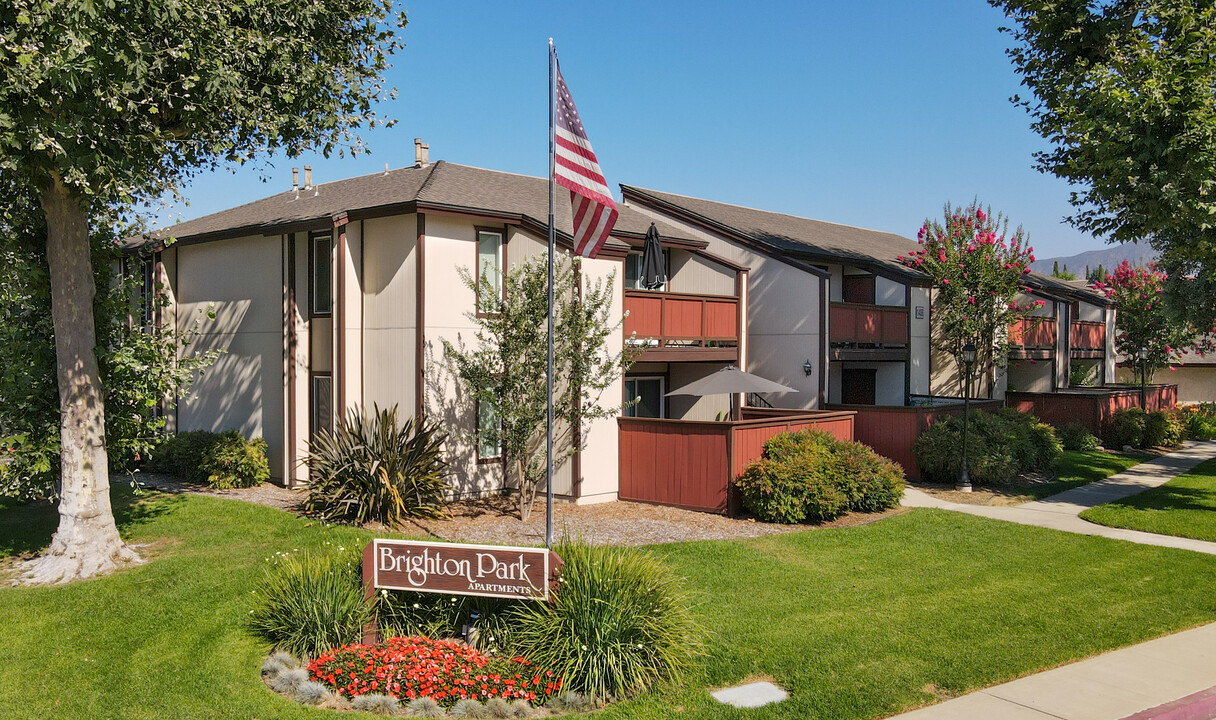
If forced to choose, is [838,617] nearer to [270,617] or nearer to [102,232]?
[270,617]

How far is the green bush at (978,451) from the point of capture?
744 inches

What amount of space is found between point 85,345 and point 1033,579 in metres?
13.5

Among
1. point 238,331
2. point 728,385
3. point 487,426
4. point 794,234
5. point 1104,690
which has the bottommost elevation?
point 1104,690

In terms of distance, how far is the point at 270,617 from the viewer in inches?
326

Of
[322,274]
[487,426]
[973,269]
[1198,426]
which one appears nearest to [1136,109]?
[973,269]

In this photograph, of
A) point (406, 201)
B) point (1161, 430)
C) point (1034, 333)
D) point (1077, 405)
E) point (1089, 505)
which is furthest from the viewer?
point (1034, 333)

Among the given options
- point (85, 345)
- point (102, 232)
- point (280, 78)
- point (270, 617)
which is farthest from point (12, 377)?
point (270, 617)

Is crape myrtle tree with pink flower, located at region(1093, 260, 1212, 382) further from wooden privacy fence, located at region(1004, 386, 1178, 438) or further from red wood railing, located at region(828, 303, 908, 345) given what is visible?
red wood railing, located at region(828, 303, 908, 345)

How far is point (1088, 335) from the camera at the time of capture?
34.2 meters

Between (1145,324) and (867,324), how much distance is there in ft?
54.4

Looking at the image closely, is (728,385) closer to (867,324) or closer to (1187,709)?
(867,324)

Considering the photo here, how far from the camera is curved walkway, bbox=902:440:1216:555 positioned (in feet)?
46.5

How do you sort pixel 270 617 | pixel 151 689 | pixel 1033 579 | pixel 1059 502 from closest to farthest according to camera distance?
pixel 151 689, pixel 270 617, pixel 1033 579, pixel 1059 502

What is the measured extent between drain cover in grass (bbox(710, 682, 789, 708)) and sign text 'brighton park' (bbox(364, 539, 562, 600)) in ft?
5.97
